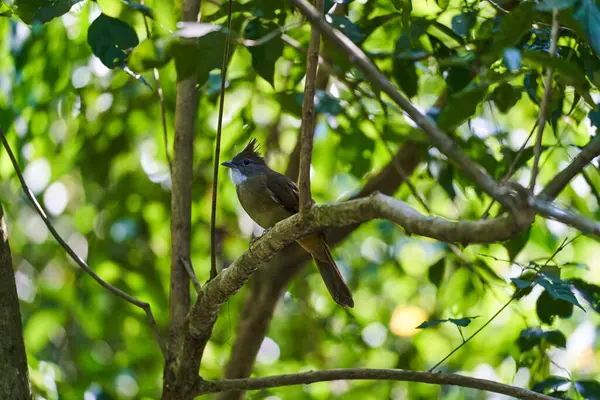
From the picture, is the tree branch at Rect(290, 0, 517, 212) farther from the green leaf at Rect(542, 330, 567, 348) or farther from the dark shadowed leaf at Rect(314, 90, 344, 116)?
the dark shadowed leaf at Rect(314, 90, 344, 116)

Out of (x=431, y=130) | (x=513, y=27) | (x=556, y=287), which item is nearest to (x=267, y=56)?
(x=513, y=27)

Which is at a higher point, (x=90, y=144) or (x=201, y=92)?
(x=90, y=144)

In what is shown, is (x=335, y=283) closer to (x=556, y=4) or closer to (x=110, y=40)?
(x=110, y=40)

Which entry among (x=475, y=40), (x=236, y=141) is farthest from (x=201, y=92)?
(x=475, y=40)

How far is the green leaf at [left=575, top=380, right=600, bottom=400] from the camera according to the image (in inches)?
119

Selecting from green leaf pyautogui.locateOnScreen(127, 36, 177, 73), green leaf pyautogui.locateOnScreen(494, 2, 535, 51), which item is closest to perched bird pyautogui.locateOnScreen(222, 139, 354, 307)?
green leaf pyautogui.locateOnScreen(127, 36, 177, 73)

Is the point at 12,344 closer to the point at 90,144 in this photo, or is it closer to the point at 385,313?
the point at 90,144

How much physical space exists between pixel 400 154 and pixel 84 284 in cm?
232

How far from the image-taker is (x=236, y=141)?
4.45 metres

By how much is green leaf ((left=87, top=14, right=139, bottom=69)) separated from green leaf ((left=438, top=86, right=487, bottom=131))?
53.1 inches

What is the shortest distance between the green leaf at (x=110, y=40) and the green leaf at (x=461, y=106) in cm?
135

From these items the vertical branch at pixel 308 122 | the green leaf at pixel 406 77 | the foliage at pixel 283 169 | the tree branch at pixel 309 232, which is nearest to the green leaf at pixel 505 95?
the foliage at pixel 283 169

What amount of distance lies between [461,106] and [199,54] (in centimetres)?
102

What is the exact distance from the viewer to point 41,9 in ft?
8.97
